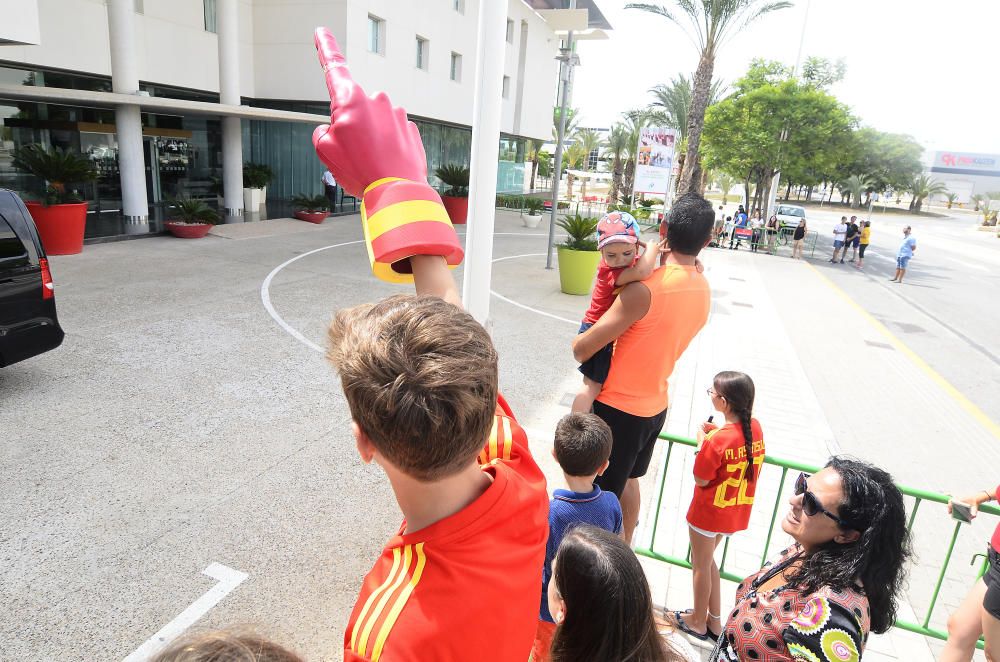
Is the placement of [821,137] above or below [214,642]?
above

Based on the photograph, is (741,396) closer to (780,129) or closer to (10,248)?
(10,248)

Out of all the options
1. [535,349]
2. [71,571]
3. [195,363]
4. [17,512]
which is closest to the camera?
[71,571]

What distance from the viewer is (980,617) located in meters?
2.98

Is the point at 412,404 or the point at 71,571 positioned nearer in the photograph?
the point at 412,404

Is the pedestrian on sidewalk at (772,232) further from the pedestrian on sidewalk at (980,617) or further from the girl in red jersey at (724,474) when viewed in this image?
the girl in red jersey at (724,474)

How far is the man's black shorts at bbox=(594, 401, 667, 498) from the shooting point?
314 centimetres

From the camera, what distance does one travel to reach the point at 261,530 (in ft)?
13.1

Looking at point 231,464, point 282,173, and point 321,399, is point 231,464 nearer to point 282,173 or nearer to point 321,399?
point 321,399

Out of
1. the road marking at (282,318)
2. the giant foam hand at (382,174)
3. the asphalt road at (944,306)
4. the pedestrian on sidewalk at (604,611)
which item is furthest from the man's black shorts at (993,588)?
the road marking at (282,318)

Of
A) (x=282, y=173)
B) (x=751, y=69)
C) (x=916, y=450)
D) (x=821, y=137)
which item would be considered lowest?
(x=916, y=450)

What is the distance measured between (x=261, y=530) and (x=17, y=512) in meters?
1.62

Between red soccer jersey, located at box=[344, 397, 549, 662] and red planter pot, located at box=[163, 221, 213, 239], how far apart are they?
15.4 m

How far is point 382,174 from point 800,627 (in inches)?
70.7

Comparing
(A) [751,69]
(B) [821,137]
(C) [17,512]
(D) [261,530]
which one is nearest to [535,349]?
(D) [261,530]
